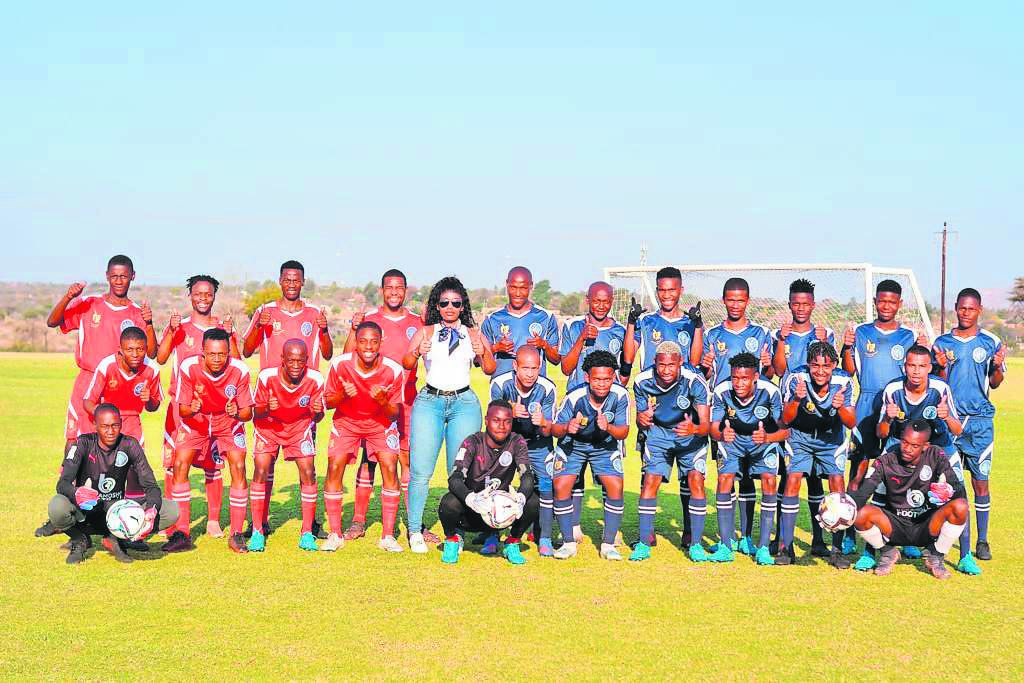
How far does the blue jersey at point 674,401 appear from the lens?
7.40m

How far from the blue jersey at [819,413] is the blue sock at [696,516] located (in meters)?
0.84

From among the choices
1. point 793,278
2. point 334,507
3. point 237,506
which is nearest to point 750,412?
point 334,507

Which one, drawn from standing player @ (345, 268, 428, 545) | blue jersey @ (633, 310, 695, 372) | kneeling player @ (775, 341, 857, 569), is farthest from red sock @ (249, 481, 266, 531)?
kneeling player @ (775, 341, 857, 569)

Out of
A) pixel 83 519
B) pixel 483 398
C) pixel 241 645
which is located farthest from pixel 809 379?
pixel 483 398

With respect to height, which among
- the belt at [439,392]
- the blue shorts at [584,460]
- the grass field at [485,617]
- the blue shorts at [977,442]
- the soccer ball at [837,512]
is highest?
the belt at [439,392]

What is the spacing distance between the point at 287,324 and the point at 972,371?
5.43 m

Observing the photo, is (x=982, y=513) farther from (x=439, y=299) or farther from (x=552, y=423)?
(x=439, y=299)

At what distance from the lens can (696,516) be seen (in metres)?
7.41

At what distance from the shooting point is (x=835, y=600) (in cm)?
620

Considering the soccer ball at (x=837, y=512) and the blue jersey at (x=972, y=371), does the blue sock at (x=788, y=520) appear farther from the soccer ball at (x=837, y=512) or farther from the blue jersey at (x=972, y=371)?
the blue jersey at (x=972, y=371)

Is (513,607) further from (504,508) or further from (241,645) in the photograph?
(241,645)

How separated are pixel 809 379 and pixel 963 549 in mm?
1611

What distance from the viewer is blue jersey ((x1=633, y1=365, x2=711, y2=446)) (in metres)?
7.40

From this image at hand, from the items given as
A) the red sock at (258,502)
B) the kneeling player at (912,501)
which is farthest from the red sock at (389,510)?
the kneeling player at (912,501)
